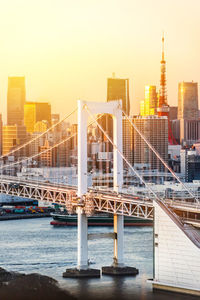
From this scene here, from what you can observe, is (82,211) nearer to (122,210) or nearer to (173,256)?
(122,210)

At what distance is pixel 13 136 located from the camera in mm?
64125

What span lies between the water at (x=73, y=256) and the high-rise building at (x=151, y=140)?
1898 centimetres

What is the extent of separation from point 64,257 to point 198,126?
5102 centimetres

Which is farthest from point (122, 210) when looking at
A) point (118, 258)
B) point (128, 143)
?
point (128, 143)

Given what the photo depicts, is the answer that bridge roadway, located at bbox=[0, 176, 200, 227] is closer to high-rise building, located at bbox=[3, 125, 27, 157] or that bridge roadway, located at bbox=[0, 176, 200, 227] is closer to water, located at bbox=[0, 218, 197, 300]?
water, located at bbox=[0, 218, 197, 300]

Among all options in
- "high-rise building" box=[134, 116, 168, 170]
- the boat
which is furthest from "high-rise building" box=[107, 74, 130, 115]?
the boat

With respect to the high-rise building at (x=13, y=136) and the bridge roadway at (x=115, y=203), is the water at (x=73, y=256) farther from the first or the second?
the high-rise building at (x=13, y=136)

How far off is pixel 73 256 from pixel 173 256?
469 centimetres

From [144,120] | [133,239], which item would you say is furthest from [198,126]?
[133,239]

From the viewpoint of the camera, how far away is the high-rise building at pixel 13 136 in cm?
6259

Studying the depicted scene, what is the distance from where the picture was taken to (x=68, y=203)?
55.3 ft

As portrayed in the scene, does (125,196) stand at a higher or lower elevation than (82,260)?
higher

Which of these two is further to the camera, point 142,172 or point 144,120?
point 144,120

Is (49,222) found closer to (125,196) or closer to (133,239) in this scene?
(133,239)
